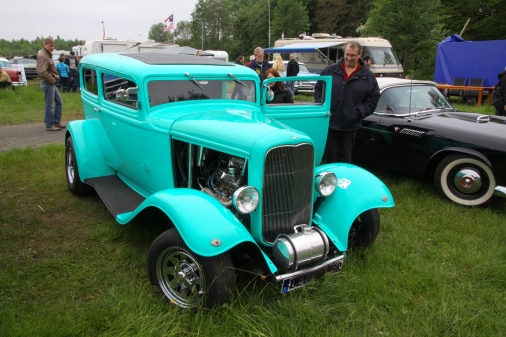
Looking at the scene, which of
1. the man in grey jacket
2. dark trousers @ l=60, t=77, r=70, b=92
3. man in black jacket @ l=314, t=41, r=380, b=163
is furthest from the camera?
dark trousers @ l=60, t=77, r=70, b=92

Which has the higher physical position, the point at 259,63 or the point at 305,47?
the point at 305,47

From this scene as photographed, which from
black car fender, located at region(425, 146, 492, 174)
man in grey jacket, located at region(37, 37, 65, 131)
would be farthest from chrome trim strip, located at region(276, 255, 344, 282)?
man in grey jacket, located at region(37, 37, 65, 131)

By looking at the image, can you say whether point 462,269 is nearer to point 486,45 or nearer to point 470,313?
point 470,313

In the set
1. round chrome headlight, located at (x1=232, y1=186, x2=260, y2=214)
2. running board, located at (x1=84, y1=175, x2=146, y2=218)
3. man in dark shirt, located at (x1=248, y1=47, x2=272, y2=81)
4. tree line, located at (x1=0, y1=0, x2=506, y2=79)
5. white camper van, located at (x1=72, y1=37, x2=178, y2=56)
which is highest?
tree line, located at (x1=0, y1=0, x2=506, y2=79)

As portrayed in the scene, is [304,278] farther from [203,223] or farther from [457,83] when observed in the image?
[457,83]

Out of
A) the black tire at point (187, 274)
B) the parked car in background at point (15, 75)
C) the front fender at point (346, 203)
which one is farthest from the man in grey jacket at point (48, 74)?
the parked car in background at point (15, 75)

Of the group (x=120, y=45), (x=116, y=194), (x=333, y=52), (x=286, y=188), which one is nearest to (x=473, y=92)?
(x=333, y=52)

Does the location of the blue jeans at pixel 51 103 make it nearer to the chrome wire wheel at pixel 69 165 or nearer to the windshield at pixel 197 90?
the chrome wire wheel at pixel 69 165

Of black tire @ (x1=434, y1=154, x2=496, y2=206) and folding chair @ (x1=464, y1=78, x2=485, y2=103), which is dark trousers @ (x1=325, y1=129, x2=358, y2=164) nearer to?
black tire @ (x1=434, y1=154, x2=496, y2=206)

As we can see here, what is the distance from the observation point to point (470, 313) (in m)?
2.73

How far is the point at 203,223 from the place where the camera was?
250 centimetres

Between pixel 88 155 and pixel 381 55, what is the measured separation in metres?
16.0

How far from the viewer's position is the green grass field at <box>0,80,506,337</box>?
8.25 feet

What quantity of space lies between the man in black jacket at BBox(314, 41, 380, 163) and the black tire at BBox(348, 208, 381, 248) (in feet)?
4.46
